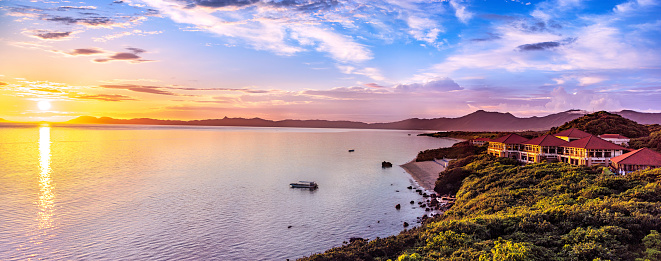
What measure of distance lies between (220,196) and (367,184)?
20.9 metres

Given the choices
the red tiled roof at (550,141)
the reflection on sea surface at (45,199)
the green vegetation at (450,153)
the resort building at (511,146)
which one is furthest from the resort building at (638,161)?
the reflection on sea surface at (45,199)

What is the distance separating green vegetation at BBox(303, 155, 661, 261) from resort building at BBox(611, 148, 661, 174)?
24.7 feet

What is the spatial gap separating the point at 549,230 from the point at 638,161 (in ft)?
87.7

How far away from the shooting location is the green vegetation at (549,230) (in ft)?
48.8

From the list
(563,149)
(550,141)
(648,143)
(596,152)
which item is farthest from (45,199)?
(648,143)

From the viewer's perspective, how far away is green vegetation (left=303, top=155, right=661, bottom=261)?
14867 mm

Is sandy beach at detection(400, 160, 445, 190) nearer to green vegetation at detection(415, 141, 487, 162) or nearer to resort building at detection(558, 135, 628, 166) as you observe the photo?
green vegetation at detection(415, 141, 487, 162)

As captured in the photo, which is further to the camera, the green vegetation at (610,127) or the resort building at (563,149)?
the green vegetation at (610,127)

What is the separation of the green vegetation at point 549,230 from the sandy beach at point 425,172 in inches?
864

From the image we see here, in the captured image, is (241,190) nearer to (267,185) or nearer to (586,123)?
(267,185)

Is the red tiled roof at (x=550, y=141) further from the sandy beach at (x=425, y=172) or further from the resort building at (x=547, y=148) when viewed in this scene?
the sandy beach at (x=425, y=172)

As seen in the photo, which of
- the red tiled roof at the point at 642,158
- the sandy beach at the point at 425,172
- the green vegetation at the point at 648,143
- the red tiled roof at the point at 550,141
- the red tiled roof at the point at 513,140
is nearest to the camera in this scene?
the red tiled roof at the point at 642,158

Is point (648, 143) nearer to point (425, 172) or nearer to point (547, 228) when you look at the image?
point (425, 172)

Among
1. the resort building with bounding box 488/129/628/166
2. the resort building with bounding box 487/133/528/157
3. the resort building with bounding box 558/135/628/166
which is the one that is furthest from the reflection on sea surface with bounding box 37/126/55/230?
the resort building with bounding box 487/133/528/157
